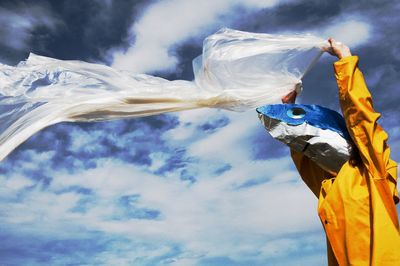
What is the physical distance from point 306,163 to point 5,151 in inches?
113

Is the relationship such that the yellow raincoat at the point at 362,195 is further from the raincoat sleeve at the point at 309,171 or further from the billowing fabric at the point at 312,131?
the raincoat sleeve at the point at 309,171

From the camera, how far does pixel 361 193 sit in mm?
4398

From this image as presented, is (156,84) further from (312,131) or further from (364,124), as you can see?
(364,124)

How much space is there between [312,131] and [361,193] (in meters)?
0.68

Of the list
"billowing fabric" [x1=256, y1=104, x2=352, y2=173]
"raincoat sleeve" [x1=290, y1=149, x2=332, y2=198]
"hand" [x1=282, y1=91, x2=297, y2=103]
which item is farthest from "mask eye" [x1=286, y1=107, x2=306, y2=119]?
"hand" [x1=282, y1=91, x2=297, y2=103]

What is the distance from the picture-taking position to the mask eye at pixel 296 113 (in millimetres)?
4785

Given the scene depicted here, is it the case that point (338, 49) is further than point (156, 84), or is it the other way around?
point (156, 84)

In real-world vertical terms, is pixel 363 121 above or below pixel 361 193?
above

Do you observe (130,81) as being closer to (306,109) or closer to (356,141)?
(306,109)

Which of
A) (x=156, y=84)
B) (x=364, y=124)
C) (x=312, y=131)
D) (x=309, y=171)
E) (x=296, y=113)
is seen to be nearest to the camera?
(x=364, y=124)

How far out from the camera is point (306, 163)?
535 centimetres

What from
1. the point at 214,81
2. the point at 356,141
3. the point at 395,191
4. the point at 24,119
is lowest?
the point at 395,191

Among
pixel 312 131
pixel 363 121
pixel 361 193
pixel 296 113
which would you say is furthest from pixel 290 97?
pixel 361 193

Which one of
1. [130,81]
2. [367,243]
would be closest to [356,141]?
[367,243]
